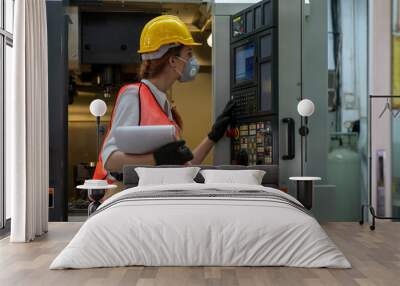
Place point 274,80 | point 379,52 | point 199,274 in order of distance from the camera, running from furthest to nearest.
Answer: point 379,52
point 274,80
point 199,274

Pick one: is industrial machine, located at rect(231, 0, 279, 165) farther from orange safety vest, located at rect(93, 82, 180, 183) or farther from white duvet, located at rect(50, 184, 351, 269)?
white duvet, located at rect(50, 184, 351, 269)

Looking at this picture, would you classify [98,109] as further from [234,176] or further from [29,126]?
[234,176]

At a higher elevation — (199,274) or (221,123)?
(221,123)

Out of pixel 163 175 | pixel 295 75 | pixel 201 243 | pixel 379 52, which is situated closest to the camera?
pixel 201 243

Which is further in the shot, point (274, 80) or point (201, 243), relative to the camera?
point (274, 80)

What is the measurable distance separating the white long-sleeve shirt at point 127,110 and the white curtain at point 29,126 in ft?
2.52

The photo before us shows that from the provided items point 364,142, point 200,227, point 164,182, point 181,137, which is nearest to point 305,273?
point 200,227

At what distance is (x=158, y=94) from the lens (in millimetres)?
6289

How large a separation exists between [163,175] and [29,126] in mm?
1434

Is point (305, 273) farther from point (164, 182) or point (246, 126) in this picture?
point (246, 126)

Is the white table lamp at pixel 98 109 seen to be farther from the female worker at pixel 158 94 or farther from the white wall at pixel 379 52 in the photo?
the white wall at pixel 379 52

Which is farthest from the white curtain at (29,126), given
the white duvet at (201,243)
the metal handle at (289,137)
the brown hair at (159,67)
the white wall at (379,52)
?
the white wall at (379,52)

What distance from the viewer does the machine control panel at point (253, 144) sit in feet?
20.9

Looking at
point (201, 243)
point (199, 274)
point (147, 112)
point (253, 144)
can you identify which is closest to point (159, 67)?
point (147, 112)
